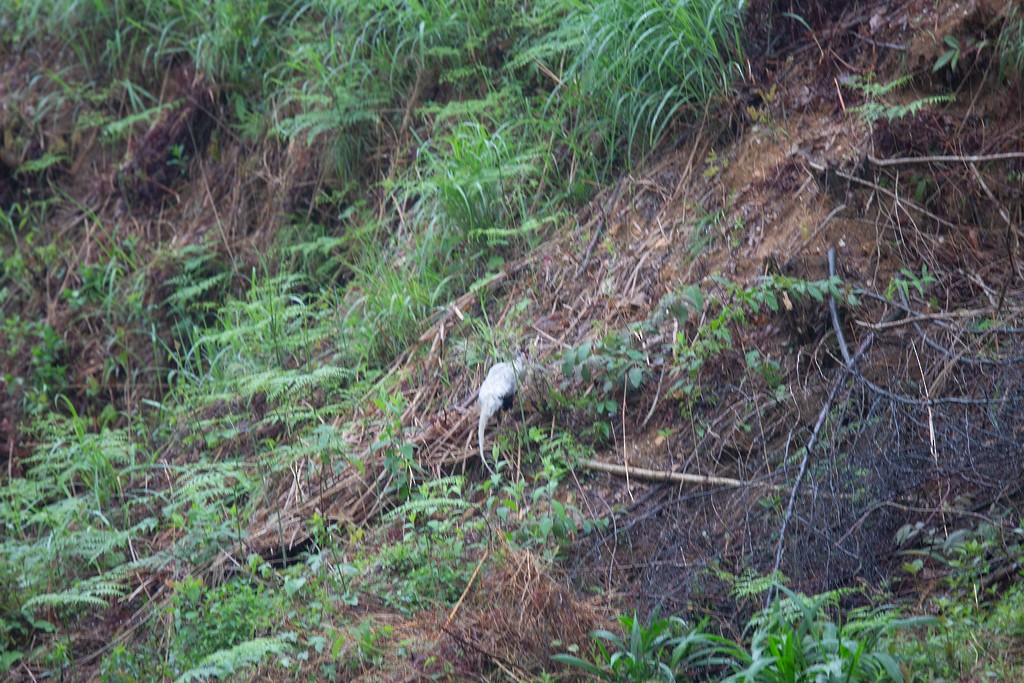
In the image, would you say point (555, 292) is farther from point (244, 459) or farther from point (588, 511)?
point (244, 459)

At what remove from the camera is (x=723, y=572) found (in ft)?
10.2

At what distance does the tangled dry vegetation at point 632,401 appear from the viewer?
3160mm

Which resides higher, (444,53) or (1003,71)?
(444,53)

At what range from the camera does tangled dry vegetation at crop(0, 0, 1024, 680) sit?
3160mm

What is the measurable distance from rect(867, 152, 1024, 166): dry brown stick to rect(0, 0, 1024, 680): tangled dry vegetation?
0.02 meters

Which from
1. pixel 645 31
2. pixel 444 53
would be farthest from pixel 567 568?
pixel 444 53

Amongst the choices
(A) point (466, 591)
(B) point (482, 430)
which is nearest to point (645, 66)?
(B) point (482, 430)

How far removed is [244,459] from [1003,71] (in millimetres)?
3988

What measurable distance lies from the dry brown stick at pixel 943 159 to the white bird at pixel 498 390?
5.85ft

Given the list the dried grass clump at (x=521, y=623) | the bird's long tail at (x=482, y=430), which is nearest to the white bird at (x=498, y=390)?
the bird's long tail at (x=482, y=430)

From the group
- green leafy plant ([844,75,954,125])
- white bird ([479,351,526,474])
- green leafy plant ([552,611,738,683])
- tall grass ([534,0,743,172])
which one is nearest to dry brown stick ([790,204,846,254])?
green leafy plant ([844,75,954,125])

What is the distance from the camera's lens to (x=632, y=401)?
13.2ft

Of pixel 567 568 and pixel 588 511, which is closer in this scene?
pixel 567 568

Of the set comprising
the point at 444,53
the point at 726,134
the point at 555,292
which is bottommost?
the point at 555,292
